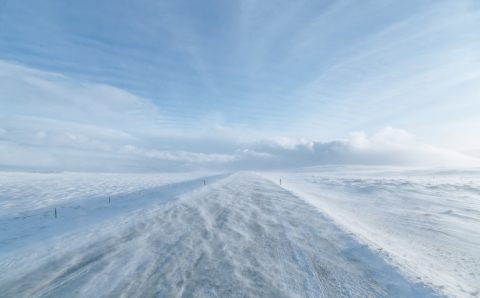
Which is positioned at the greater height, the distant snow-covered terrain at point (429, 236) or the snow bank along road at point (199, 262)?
the snow bank along road at point (199, 262)

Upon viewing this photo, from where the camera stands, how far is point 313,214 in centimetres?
1552

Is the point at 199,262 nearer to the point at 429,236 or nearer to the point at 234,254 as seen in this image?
the point at 234,254

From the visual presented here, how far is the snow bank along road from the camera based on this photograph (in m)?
6.43

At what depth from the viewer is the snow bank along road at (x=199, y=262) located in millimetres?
6434

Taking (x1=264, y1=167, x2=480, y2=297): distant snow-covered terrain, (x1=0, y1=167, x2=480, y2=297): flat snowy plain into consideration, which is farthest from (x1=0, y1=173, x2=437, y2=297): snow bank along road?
(x1=264, y1=167, x2=480, y2=297): distant snow-covered terrain

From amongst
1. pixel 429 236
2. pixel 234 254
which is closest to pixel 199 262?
pixel 234 254

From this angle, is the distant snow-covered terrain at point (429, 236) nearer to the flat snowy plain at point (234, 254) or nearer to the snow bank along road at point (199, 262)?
the flat snowy plain at point (234, 254)

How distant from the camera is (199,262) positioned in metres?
8.08

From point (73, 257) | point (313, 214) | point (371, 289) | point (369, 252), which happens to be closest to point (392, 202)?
point (313, 214)

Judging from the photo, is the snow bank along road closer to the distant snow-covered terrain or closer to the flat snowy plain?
the flat snowy plain

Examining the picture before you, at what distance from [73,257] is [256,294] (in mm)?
6658

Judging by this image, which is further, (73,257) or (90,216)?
(90,216)

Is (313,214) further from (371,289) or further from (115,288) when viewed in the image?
(115,288)

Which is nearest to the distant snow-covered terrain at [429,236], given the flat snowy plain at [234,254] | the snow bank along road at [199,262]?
the flat snowy plain at [234,254]
